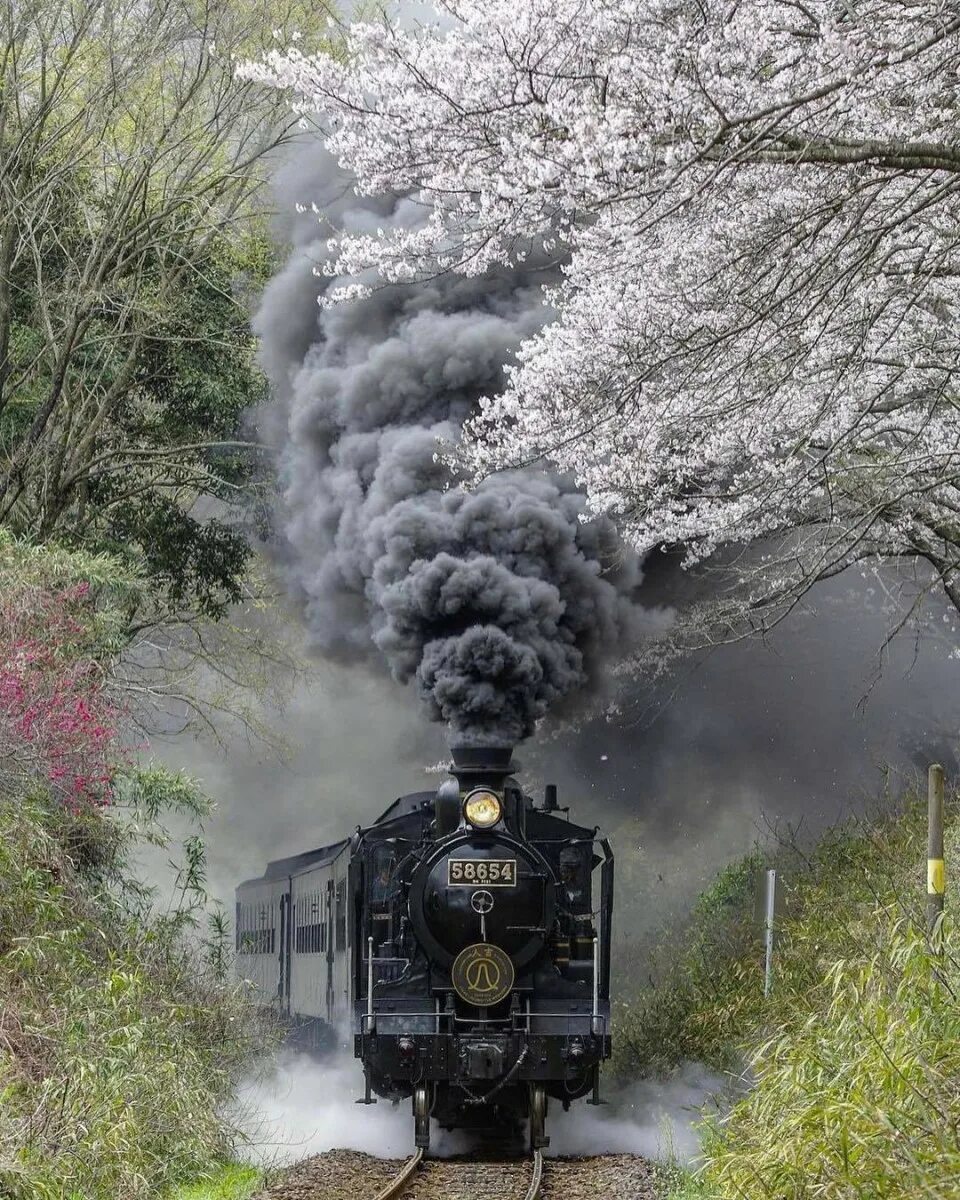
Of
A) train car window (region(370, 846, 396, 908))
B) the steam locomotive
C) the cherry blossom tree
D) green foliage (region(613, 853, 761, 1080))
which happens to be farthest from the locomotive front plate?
green foliage (region(613, 853, 761, 1080))

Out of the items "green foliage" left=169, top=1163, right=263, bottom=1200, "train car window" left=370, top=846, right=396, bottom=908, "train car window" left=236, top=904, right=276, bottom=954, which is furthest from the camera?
"train car window" left=236, top=904, right=276, bottom=954

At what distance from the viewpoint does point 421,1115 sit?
368 inches

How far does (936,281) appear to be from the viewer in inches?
402

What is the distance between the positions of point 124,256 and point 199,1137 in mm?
11492

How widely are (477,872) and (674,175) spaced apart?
4.60 metres

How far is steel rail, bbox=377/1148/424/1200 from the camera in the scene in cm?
789

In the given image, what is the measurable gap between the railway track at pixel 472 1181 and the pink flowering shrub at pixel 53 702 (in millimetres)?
3866

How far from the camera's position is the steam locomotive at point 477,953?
9.37 meters

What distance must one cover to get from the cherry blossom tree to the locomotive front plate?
8.09ft

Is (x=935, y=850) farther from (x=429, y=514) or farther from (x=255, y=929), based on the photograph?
(x=255, y=929)

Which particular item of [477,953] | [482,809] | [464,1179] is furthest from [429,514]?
[464,1179]

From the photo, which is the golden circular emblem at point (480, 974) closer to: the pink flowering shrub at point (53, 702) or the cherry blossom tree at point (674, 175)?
the cherry blossom tree at point (674, 175)

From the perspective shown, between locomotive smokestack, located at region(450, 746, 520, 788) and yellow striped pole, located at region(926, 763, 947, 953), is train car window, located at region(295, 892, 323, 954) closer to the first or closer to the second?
locomotive smokestack, located at region(450, 746, 520, 788)

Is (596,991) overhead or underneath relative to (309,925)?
underneath
